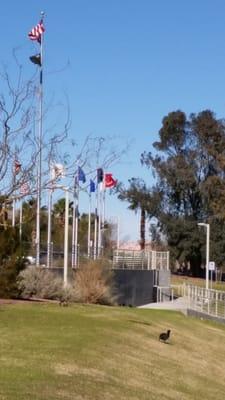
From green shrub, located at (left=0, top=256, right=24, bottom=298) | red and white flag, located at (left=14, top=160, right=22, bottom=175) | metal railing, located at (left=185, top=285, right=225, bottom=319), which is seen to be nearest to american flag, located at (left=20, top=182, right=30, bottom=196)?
red and white flag, located at (left=14, top=160, right=22, bottom=175)

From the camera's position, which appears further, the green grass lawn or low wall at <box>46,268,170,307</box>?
low wall at <box>46,268,170,307</box>

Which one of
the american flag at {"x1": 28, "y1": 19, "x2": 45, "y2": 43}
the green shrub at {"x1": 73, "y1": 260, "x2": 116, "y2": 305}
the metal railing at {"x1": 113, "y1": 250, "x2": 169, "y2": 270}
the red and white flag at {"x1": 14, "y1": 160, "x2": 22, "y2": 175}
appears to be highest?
the american flag at {"x1": 28, "y1": 19, "x2": 45, "y2": 43}

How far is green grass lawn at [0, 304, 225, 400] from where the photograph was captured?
1058 centimetres

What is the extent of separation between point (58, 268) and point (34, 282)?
1106 centimetres

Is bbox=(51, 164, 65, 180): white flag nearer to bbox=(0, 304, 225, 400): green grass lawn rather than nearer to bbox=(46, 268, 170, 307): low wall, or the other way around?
bbox=(0, 304, 225, 400): green grass lawn

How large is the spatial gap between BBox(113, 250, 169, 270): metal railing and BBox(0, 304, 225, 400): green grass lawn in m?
27.4

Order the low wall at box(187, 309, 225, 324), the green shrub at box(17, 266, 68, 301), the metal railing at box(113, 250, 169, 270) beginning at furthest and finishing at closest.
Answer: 1. the metal railing at box(113, 250, 169, 270)
2. the low wall at box(187, 309, 225, 324)
3. the green shrub at box(17, 266, 68, 301)

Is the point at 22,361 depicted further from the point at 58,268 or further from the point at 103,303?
the point at 58,268

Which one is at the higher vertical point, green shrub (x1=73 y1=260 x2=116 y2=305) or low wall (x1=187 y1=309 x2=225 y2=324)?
green shrub (x1=73 y1=260 x2=116 y2=305)

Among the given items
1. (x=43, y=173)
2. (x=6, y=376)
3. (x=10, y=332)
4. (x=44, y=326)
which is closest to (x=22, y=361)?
(x=6, y=376)

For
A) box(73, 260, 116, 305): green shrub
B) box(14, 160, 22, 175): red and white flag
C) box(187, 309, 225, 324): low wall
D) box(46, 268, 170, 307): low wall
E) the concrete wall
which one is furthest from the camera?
the concrete wall

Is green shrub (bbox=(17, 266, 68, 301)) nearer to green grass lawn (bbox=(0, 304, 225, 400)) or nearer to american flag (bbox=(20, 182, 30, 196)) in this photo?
green grass lawn (bbox=(0, 304, 225, 400))

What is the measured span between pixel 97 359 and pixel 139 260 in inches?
1596

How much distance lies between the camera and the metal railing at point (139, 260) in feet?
165
